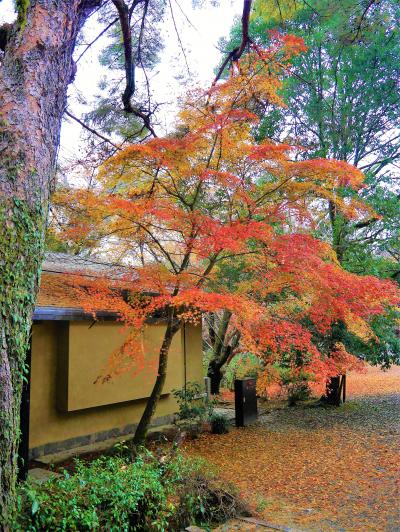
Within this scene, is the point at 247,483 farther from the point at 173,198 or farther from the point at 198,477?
the point at 173,198

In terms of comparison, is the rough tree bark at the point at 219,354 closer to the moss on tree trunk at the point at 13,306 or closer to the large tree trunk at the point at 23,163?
the large tree trunk at the point at 23,163

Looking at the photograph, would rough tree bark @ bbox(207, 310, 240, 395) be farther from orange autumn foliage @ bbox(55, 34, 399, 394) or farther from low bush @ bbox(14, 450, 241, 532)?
low bush @ bbox(14, 450, 241, 532)

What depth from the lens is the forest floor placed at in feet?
16.8

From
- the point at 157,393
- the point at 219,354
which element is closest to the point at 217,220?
the point at 157,393

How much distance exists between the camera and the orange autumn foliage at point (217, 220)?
7.16 meters

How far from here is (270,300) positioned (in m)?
10.8

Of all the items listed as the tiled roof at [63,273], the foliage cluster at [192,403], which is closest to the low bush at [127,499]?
the tiled roof at [63,273]

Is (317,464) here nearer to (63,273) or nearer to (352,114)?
(63,273)

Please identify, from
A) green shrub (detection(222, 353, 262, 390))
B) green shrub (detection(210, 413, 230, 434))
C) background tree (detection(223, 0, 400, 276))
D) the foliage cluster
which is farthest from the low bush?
green shrub (detection(222, 353, 262, 390))

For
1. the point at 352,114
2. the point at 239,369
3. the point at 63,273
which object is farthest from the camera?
the point at 239,369

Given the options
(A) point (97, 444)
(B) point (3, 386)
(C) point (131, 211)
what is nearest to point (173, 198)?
(C) point (131, 211)

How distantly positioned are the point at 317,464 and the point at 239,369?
8270 millimetres

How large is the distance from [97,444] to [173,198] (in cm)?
489

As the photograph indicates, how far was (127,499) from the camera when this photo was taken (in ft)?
11.1
